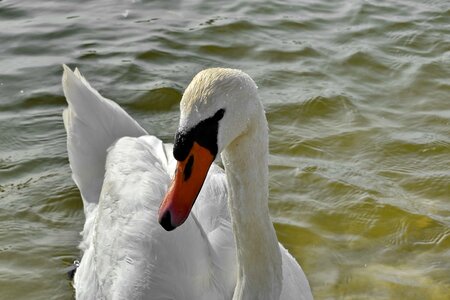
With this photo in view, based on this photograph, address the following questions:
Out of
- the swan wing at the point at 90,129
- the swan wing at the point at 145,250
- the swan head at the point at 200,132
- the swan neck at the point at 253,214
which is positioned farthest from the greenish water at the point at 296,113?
the swan head at the point at 200,132

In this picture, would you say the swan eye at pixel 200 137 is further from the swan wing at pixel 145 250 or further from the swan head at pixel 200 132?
the swan wing at pixel 145 250

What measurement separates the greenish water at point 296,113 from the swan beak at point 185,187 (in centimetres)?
209

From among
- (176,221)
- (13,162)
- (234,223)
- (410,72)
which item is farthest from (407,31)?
(176,221)

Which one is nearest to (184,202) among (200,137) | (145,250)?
(200,137)

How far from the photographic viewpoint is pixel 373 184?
6410 millimetres

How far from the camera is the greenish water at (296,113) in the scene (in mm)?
5645

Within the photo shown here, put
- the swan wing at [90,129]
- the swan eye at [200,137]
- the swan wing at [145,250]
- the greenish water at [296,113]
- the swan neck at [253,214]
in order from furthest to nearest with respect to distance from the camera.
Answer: the swan wing at [90,129] < the greenish water at [296,113] < the swan wing at [145,250] < the swan neck at [253,214] < the swan eye at [200,137]

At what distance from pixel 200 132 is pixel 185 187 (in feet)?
0.79

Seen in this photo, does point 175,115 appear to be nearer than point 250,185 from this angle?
No

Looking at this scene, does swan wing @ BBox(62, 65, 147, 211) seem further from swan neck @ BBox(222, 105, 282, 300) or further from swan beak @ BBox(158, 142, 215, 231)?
swan beak @ BBox(158, 142, 215, 231)

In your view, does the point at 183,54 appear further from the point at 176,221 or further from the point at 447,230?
the point at 176,221

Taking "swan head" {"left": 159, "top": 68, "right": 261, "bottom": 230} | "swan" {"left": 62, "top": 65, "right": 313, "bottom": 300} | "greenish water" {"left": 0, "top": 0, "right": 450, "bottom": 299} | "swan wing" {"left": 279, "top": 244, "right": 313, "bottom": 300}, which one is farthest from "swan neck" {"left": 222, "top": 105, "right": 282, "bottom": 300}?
"greenish water" {"left": 0, "top": 0, "right": 450, "bottom": 299}

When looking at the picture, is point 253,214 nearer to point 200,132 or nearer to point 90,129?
point 200,132

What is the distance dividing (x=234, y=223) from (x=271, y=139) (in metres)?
3.10
